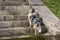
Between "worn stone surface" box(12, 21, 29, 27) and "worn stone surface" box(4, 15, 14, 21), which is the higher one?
"worn stone surface" box(4, 15, 14, 21)

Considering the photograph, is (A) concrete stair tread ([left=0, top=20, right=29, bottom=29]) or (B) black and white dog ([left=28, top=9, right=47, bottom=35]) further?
(A) concrete stair tread ([left=0, top=20, right=29, bottom=29])

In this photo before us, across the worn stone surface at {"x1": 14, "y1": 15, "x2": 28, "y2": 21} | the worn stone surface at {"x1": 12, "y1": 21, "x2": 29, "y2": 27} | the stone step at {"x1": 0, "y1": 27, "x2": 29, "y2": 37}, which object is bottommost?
the stone step at {"x1": 0, "y1": 27, "x2": 29, "y2": 37}

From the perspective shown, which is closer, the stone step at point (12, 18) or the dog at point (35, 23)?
the dog at point (35, 23)

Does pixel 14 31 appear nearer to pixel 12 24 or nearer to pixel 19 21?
pixel 12 24

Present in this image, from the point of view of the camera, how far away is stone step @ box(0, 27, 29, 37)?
5031mm

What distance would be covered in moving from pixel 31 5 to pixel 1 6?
0.84 meters

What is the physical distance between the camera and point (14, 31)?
5.12m

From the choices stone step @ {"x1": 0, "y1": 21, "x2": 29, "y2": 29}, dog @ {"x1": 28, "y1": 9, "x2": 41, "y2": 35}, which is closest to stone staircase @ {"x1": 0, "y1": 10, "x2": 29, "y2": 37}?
stone step @ {"x1": 0, "y1": 21, "x2": 29, "y2": 29}

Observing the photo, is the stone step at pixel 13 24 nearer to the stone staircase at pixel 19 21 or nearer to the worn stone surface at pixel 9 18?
the stone staircase at pixel 19 21

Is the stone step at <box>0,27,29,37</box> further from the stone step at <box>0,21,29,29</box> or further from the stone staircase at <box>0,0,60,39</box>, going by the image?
the stone step at <box>0,21,29,29</box>

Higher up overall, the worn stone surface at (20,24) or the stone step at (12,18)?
the stone step at (12,18)

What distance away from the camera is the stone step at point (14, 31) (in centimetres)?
503

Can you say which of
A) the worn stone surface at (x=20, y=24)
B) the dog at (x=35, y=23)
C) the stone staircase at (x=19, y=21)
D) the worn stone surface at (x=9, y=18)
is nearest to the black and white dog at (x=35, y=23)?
the dog at (x=35, y=23)

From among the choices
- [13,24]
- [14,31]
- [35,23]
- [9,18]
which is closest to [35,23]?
[35,23]
